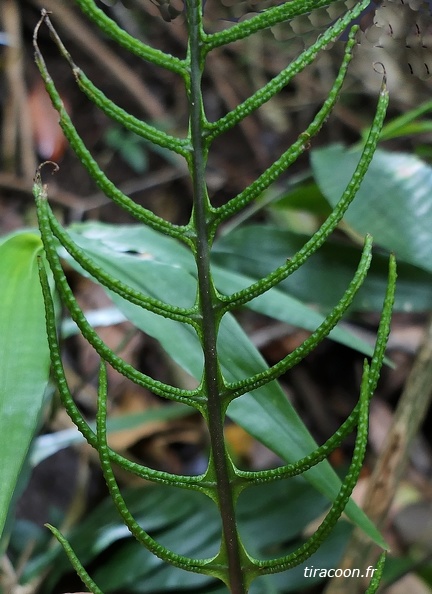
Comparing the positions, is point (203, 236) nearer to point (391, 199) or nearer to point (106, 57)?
point (391, 199)

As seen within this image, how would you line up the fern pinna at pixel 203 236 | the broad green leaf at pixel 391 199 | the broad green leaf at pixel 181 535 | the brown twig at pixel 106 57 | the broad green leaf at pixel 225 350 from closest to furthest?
the fern pinna at pixel 203 236
the broad green leaf at pixel 225 350
the broad green leaf at pixel 391 199
the broad green leaf at pixel 181 535
the brown twig at pixel 106 57

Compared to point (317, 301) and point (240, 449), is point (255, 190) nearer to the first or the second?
point (317, 301)

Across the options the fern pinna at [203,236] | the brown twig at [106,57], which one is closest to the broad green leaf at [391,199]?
the fern pinna at [203,236]

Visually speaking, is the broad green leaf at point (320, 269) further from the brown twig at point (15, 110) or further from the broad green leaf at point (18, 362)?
the brown twig at point (15, 110)

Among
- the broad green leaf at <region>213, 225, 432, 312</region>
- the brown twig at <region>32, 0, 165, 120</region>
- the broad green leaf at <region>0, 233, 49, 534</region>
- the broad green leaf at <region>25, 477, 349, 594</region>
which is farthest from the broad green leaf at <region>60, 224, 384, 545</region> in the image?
the brown twig at <region>32, 0, 165, 120</region>

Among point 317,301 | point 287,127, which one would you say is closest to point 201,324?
point 317,301
